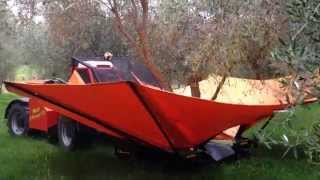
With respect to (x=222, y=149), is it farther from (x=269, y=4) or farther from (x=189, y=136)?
(x=269, y=4)

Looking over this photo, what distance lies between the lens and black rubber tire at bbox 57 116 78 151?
295 inches

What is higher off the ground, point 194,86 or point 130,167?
point 194,86

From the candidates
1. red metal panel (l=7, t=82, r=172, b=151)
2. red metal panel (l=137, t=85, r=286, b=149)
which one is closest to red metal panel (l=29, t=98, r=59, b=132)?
red metal panel (l=7, t=82, r=172, b=151)

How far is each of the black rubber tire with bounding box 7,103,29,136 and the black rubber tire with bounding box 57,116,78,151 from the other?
1.60 m

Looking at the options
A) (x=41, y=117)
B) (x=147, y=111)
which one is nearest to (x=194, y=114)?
(x=147, y=111)

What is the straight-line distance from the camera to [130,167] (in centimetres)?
693

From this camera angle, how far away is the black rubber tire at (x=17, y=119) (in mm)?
9297

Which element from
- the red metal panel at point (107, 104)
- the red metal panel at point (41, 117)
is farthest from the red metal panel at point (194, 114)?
the red metal panel at point (41, 117)

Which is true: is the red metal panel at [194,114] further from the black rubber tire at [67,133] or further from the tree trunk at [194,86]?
the tree trunk at [194,86]

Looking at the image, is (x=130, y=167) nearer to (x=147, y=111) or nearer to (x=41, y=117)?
(x=41, y=117)

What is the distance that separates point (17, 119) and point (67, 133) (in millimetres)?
2180

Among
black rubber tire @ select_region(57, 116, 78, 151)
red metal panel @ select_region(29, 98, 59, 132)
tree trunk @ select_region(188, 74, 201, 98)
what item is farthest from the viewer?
tree trunk @ select_region(188, 74, 201, 98)

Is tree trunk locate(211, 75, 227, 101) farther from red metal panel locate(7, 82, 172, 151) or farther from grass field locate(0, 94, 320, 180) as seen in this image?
red metal panel locate(7, 82, 172, 151)

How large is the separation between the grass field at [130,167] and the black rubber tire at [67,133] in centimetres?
12
